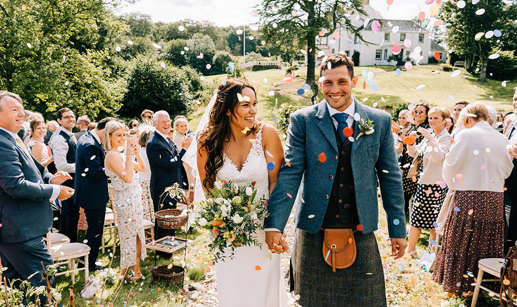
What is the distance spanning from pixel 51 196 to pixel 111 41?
94.4ft

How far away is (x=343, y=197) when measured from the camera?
8.82ft

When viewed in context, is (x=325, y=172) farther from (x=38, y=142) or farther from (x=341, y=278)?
(x=38, y=142)

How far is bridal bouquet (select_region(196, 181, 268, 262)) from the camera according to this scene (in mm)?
2740

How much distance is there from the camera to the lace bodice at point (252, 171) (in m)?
3.20

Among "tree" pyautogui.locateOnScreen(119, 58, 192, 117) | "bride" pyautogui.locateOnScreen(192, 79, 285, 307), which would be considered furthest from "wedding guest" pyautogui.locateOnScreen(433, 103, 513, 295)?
"tree" pyautogui.locateOnScreen(119, 58, 192, 117)

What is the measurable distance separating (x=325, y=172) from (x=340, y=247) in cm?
59

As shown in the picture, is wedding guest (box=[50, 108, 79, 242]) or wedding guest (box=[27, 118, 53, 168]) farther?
wedding guest (box=[50, 108, 79, 242])

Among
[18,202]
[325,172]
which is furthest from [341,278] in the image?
[18,202]

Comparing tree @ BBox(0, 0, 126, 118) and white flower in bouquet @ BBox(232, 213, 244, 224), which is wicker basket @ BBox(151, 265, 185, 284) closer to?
white flower in bouquet @ BBox(232, 213, 244, 224)

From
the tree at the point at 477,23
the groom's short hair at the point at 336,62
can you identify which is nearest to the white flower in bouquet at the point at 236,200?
the groom's short hair at the point at 336,62

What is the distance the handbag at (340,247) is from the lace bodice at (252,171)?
2.66ft

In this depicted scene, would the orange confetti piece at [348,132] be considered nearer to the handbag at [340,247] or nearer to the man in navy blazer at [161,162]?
the handbag at [340,247]

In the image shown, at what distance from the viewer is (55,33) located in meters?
15.0

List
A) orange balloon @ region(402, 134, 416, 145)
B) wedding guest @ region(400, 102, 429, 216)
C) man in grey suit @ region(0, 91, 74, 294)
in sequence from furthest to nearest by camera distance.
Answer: orange balloon @ region(402, 134, 416, 145) < wedding guest @ region(400, 102, 429, 216) < man in grey suit @ region(0, 91, 74, 294)
